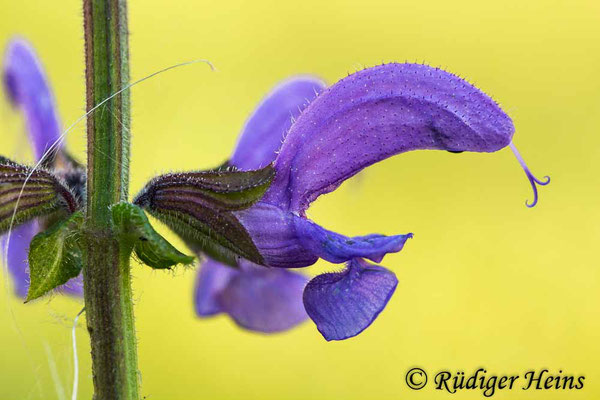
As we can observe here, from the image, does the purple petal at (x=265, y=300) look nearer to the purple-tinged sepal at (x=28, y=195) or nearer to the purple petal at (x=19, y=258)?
the purple petal at (x=19, y=258)

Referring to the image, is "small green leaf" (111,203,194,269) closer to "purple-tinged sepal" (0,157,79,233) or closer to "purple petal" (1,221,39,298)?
"purple-tinged sepal" (0,157,79,233)

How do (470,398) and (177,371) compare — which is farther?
(177,371)

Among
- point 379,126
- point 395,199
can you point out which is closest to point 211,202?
point 379,126

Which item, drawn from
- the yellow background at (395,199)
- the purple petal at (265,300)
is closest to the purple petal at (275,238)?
the purple petal at (265,300)

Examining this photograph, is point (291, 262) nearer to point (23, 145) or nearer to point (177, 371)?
point (23, 145)

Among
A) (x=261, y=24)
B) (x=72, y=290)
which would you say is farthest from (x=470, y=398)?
(x=261, y=24)

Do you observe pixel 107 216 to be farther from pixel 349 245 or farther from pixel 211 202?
pixel 349 245
